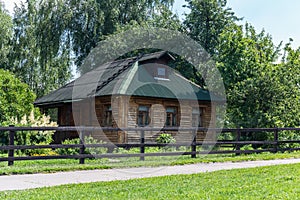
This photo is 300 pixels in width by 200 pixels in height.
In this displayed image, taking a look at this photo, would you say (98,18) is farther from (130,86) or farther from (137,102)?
(137,102)

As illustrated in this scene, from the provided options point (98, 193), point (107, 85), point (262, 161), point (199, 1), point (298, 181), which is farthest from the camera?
point (199, 1)

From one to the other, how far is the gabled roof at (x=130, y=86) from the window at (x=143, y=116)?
34.6 inches

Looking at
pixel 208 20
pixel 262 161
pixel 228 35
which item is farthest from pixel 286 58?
pixel 262 161

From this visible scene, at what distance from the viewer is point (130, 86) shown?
2211cm

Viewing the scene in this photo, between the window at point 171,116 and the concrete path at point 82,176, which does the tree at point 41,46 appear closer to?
the window at point 171,116

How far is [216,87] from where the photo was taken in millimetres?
25969

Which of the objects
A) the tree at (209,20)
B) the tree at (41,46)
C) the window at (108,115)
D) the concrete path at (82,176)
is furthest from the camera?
the tree at (41,46)

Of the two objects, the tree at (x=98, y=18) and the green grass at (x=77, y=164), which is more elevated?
the tree at (x=98, y=18)

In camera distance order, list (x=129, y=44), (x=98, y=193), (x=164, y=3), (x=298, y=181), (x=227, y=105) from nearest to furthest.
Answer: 1. (x=98, y=193)
2. (x=298, y=181)
3. (x=227, y=105)
4. (x=129, y=44)
5. (x=164, y=3)

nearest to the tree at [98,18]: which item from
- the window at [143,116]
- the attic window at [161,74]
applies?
the attic window at [161,74]

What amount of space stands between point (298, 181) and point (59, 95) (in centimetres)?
1957

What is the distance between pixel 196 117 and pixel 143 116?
146 inches

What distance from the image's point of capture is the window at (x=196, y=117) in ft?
81.3

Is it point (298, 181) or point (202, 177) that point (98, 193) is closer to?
point (202, 177)
